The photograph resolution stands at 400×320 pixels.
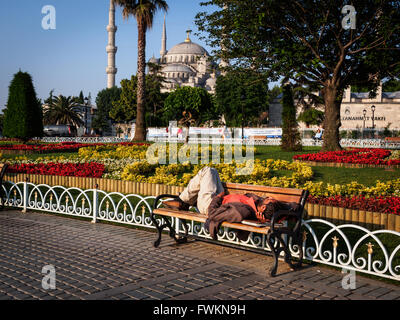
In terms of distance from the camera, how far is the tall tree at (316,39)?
631 inches

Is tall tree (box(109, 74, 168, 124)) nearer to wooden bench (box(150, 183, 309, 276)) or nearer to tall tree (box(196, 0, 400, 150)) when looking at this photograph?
tall tree (box(196, 0, 400, 150))

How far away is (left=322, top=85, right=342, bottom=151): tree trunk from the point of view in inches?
716

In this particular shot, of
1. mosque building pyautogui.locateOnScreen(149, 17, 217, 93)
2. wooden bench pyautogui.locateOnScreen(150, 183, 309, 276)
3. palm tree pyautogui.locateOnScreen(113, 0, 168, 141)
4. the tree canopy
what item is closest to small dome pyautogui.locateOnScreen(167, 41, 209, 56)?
mosque building pyautogui.locateOnScreen(149, 17, 217, 93)

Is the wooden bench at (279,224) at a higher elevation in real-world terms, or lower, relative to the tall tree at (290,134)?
lower

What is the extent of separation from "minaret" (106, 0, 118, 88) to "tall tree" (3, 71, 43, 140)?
42.3m

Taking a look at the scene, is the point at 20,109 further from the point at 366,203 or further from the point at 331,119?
the point at 366,203

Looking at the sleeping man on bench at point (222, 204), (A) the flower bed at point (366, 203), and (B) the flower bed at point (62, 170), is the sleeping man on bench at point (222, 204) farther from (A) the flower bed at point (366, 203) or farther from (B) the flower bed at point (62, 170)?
(B) the flower bed at point (62, 170)

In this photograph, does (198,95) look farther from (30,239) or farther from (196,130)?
(30,239)

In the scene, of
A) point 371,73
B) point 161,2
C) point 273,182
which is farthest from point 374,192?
point 161,2

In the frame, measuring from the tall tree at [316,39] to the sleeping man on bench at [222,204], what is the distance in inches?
454

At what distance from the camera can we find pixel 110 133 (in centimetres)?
7519

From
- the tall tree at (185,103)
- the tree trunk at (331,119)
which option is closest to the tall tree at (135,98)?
the tall tree at (185,103)

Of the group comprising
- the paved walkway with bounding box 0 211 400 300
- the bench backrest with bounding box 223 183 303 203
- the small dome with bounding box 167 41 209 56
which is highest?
the small dome with bounding box 167 41 209 56

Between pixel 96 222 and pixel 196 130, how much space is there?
35318 millimetres
